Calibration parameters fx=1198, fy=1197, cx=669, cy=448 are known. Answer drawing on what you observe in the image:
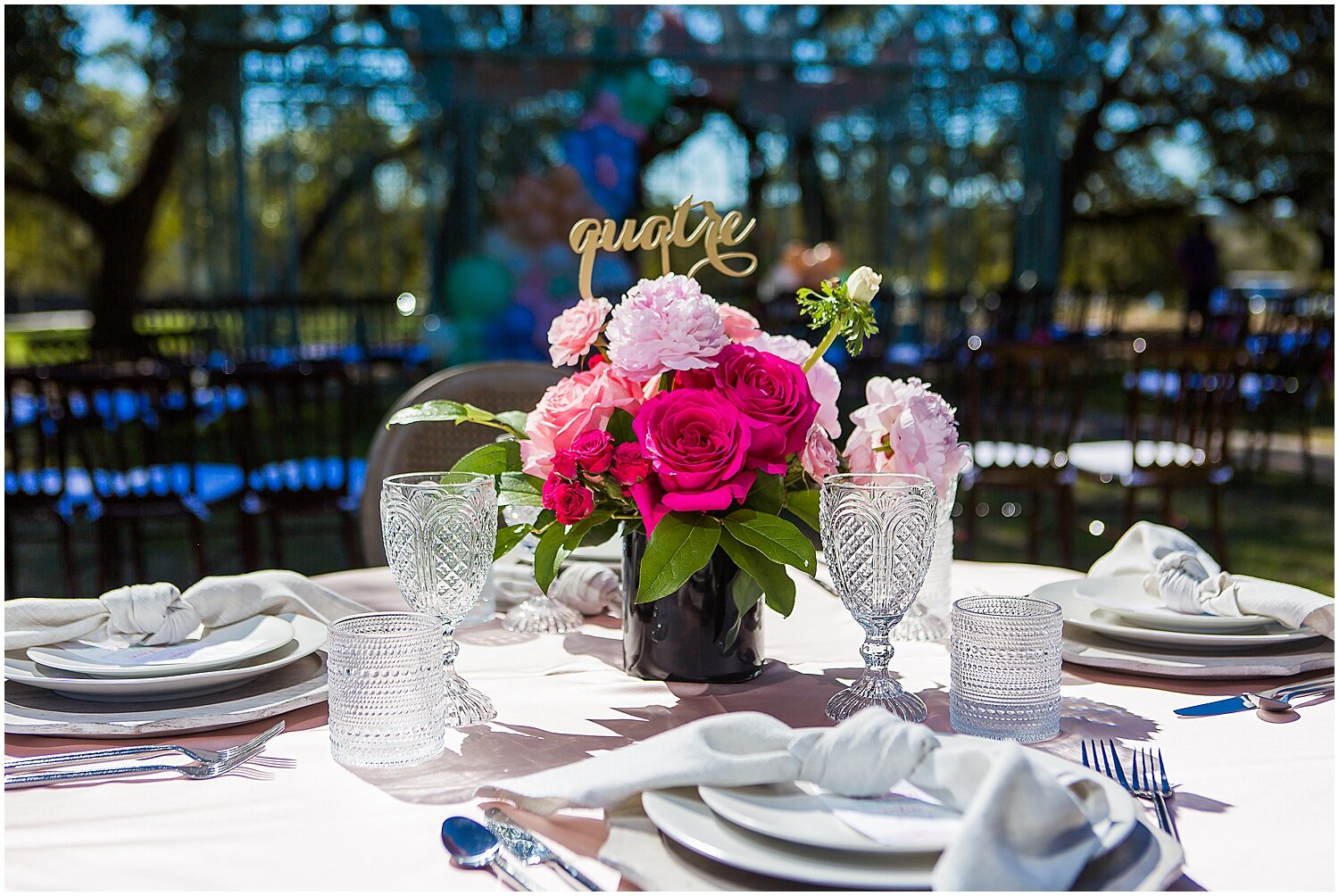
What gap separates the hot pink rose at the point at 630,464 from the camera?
987 millimetres

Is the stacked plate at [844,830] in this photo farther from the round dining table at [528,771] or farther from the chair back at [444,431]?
the chair back at [444,431]

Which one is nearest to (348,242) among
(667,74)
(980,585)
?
(667,74)

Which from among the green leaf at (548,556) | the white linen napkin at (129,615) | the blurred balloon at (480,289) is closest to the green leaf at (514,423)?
the green leaf at (548,556)

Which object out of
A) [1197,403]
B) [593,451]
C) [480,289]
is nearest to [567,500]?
[593,451]

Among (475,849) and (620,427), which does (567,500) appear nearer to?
(620,427)

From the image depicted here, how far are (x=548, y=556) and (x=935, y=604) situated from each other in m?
0.48

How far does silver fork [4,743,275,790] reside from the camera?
886 millimetres

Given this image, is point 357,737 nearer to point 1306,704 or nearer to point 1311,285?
point 1306,704

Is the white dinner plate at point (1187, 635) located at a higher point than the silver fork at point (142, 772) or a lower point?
higher

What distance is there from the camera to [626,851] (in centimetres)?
74

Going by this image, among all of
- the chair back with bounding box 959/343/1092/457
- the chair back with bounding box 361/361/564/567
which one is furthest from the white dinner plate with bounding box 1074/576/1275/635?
the chair back with bounding box 959/343/1092/457

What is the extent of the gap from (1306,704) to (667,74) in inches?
367

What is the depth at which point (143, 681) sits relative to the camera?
1.03 m

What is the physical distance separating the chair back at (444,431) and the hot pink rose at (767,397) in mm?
869
